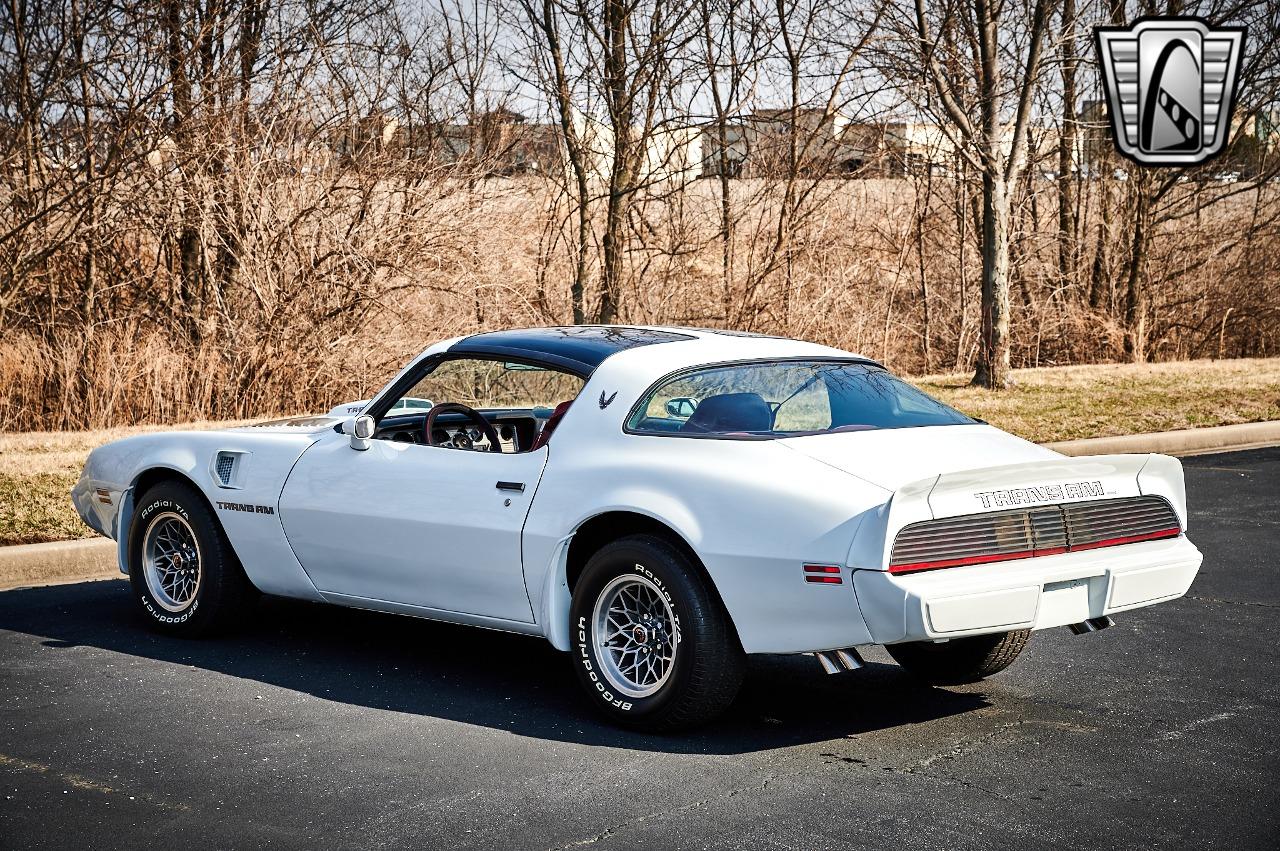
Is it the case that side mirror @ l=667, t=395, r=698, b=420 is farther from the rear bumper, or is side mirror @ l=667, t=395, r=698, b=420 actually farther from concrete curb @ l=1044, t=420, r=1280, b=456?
concrete curb @ l=1044, t=420, r=1280, b=456

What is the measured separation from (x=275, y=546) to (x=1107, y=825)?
3.89 m

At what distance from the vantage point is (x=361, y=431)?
6387mm

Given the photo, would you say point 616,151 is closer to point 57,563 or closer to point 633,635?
point 57,563

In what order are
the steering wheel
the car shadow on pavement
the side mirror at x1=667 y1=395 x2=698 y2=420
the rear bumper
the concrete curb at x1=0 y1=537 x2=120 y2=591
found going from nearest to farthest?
1. the rear bumper
2. the car shadow on pavement
3. the side mirror at x1=667 y1=395 x2=698 y2=420
4. the steering wheel
5. the concrete curb at x1=0 y1=537 x2=120 y2=591

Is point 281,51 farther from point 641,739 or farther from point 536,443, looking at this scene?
point 641,739

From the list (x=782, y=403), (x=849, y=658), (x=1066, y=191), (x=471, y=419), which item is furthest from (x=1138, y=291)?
(x=849, y=658)

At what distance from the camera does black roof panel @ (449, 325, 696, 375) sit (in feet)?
19.8

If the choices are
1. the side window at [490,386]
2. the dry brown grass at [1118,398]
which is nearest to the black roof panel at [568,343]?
the dry brown grass at [1118,398]

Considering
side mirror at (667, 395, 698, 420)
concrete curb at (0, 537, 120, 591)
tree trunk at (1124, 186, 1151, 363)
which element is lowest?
concrete curb at (0, 537, 120, 591)

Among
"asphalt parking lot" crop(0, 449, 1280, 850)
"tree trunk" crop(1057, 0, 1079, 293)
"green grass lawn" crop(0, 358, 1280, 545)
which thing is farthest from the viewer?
"tree trunk" crop(1057, 0, 1079, 293)

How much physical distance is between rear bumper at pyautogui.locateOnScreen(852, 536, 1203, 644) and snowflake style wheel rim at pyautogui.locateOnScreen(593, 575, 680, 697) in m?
0.85

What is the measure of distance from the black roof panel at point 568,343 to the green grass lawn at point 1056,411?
4.20m

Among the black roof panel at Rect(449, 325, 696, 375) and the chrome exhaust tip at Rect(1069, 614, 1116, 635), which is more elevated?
the black roof panel at Rect(449, 325, 696, 375)

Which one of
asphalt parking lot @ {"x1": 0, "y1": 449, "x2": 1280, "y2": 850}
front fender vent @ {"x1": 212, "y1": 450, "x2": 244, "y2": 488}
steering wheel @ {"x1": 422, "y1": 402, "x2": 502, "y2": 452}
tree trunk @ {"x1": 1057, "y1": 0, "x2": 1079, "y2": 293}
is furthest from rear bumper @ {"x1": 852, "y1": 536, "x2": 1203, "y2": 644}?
tree trunk @ {"x1": 1057, "y1": 0, "x2": 1079, "y2": 293}
